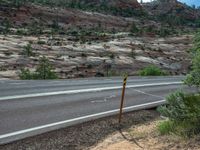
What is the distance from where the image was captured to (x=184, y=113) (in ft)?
31.1

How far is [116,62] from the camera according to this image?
4416cm

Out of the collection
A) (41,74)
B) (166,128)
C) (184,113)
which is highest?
(184,113)

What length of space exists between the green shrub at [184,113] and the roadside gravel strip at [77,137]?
174cm

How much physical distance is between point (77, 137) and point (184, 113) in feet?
8.45

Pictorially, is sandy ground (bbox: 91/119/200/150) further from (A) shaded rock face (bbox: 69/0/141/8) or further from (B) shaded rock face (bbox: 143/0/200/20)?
(B) shaded rock face (bbox: 143/0/200/20)

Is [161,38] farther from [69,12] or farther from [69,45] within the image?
[69,45]

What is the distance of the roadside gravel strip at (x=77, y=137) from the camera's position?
923cm

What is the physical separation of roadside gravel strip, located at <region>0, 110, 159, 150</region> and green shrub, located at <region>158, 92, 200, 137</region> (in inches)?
68.5

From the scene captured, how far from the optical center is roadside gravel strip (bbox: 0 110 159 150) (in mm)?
9227

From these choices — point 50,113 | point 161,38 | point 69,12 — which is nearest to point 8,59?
point 50,113

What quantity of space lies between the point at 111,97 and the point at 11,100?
4.63 metres

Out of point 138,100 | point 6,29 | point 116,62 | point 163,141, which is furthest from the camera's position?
point 6,29

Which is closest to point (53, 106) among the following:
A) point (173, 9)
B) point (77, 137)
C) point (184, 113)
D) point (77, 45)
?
point (77, 137)

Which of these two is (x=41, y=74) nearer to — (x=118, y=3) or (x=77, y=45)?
(x=77, y=45)
